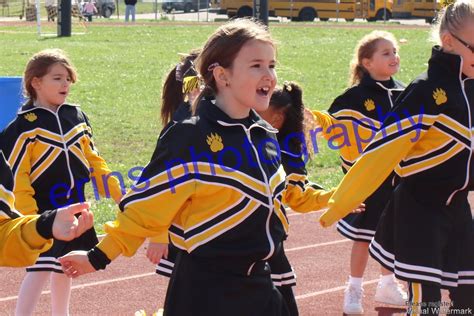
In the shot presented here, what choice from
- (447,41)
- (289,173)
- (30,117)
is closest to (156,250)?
(289,173)

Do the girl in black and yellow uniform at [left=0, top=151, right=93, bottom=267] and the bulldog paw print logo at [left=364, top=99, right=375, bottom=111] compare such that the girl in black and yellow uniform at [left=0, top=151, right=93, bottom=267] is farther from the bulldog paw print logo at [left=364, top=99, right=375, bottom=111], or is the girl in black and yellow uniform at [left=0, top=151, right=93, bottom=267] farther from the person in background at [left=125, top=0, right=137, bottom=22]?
the person in background at [left=125, top=0, right=137, bottom=22]

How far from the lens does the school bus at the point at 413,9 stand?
44.1 metres

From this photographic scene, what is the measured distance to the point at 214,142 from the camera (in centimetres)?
410

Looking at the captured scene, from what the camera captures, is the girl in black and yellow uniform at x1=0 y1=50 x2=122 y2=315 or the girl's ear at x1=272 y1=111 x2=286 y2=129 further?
the girl in black and yellow uniform at x1=0 y1=50 x2=122 y2=315

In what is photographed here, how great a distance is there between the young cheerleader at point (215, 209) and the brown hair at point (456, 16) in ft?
3.74

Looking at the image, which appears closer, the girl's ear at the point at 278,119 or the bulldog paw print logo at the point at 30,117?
the girl's ear at the point at 278,119

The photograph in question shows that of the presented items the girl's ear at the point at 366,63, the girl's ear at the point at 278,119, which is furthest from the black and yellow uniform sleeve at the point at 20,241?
the girl's ear at the point at 366,63

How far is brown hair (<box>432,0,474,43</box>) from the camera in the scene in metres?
4.85

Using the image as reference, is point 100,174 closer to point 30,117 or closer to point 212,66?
point 30,117

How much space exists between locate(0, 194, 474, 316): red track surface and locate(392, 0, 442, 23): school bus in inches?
1455

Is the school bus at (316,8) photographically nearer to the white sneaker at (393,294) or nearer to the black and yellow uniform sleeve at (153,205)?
the white sneaker at (393,294)

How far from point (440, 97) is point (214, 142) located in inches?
50.8

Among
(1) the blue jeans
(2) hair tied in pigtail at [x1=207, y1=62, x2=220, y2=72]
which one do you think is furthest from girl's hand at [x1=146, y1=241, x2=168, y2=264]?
(1) the blue jeans

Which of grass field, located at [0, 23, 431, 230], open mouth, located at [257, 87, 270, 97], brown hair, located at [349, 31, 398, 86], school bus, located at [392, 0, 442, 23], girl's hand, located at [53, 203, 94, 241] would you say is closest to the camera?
girl's hand, located at [53, 203, 94, 241]
